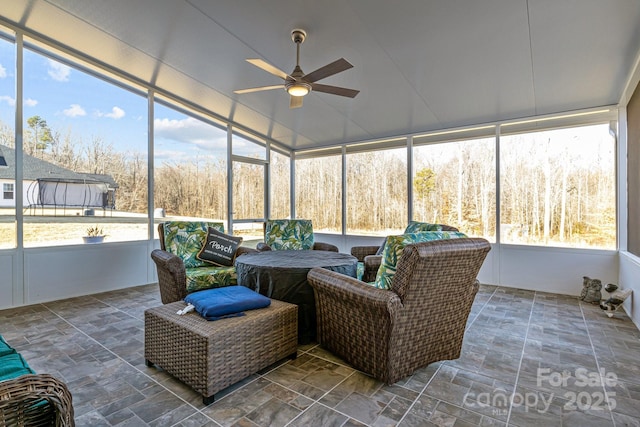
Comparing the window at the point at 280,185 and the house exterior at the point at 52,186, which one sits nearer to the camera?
the house exterior at the point at 52,186

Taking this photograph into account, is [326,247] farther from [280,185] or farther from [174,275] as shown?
[280,185]

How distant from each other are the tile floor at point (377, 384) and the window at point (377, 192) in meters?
2.95

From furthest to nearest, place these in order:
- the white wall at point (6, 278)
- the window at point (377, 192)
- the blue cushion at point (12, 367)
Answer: the window at point (377, 192) → the white wall at point (6, 278) → the blue cushion at point (12, 367)

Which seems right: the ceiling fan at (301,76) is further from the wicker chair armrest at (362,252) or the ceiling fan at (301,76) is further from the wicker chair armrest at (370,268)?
the wicker chair armrest at (362,252)

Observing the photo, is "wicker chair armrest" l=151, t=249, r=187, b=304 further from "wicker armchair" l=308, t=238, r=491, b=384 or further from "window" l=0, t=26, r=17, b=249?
"window" l=0, t=26, r=17, b=249

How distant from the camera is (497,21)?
281 cm

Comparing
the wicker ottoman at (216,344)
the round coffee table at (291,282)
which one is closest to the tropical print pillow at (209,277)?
the round coffee table at (291,282)

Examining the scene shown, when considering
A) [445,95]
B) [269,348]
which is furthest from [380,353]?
[445,95]

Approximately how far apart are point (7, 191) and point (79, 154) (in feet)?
2.95

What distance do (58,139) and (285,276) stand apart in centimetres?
367

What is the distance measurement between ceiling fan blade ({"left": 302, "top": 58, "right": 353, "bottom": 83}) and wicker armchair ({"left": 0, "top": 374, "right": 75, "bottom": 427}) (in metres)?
2.59

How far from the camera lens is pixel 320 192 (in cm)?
696

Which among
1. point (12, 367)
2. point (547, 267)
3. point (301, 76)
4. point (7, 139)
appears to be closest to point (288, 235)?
point (301, 76)

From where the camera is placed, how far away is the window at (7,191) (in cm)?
378
